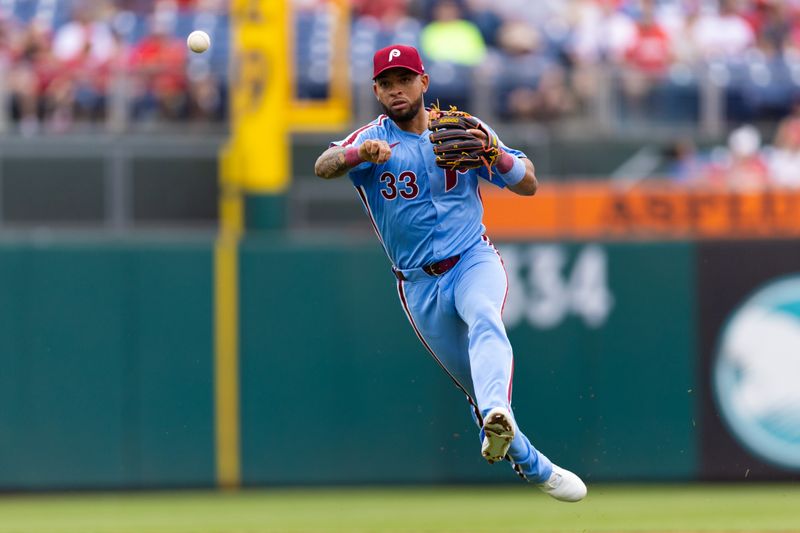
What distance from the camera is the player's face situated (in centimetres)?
756

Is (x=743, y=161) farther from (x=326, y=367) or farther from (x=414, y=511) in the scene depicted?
(x=414, y=511)

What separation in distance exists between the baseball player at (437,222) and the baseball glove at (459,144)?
0.01 metres

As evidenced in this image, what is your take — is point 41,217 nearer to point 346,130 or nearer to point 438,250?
point 346,130

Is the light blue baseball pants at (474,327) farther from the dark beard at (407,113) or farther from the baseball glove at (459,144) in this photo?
the dark beard at (407,113)


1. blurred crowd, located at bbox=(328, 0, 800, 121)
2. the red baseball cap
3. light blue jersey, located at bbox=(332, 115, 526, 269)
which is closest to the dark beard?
light blue jersey, located at bbox=(332, 115, 526, 269)

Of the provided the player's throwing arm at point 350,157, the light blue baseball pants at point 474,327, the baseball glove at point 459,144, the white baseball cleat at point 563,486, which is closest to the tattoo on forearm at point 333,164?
the player's throwing arm at point 350,157

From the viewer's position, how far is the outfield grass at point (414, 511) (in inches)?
404

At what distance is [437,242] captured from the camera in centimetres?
792

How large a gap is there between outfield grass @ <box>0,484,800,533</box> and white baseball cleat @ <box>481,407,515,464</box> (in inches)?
112

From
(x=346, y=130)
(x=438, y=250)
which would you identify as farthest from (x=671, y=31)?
(x=438, y=250)

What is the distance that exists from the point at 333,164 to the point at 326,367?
17.4 feet

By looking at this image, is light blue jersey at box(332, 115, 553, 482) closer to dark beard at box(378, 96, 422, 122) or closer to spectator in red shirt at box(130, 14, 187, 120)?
dark beard at box(378, 96, 422, 122)

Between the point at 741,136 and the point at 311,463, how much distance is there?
218 inches

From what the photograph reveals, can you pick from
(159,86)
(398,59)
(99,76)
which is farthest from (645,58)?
(398,59)
